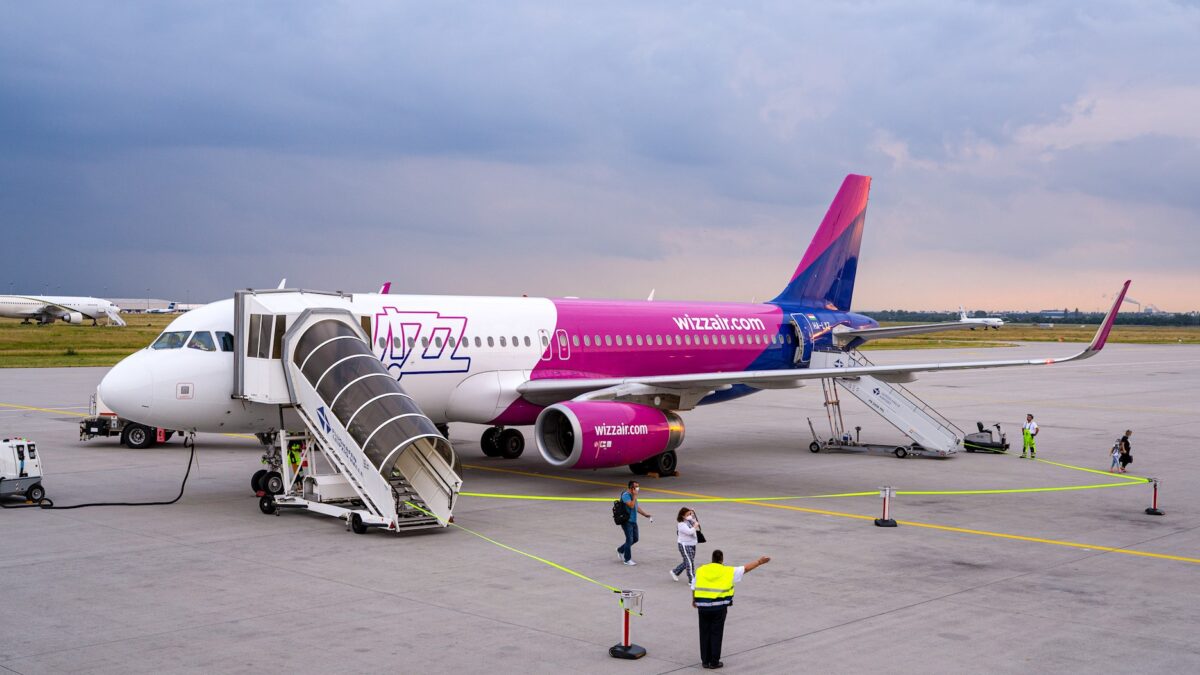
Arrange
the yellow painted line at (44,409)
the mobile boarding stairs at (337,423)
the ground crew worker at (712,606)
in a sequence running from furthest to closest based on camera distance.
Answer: the yellow painted line at (44,409) < the mobile boarding stairs at (337,423) < the ground crew worker at (712,606)

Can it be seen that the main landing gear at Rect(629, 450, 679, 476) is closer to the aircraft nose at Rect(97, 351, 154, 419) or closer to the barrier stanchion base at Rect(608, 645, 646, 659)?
the aircraft nose at Rect(97, 351, 154, 419)

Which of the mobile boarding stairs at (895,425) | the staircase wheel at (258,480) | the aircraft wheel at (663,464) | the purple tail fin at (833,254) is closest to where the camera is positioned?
the staircase wheel at (258,480)

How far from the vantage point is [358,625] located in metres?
13.2

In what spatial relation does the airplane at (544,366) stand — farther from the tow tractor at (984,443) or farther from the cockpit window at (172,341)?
the tow tractor at (984,443)

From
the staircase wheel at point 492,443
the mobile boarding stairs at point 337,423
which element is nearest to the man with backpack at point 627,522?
the mobile boarding stairs at point 337,423

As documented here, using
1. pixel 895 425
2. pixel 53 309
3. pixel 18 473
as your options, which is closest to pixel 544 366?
pixel 895 425

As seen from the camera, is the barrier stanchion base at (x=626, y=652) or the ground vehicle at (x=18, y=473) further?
the ground vehicle at (x=18, y=473)

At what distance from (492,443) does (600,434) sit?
752cm

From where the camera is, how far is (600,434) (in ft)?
75.4

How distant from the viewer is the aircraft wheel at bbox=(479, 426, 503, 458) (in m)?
29.7

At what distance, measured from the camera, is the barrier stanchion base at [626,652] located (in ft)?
39.6

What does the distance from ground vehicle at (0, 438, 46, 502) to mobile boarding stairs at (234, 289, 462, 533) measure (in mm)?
4175

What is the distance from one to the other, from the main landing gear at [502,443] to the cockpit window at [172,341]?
9.85 metres

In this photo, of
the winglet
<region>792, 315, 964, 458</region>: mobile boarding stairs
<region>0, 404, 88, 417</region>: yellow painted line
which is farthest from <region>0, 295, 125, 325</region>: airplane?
the winglet
